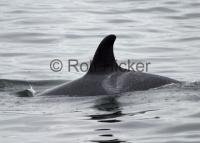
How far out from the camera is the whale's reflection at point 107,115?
1141 cm

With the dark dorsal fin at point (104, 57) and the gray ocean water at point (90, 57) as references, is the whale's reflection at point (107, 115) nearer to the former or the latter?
the gray ocean water at point (90, 57)

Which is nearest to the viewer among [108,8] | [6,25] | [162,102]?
[162,102]

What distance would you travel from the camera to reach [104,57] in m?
14.1

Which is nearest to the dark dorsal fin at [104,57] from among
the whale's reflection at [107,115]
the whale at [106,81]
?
the whale at [106,81]

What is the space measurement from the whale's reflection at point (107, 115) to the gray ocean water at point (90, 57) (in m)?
0.02

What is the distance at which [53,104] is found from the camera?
45.9 ft

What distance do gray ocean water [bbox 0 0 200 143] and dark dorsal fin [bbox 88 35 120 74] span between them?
2.03ft

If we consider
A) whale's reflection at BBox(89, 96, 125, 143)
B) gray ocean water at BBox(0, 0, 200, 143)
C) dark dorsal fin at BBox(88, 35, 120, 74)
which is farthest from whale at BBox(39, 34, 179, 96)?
whale's reflection at BBox(89, 96, 125, 143)

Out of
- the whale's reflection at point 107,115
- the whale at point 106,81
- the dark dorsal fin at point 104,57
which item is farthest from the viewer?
the whale at point 106,81

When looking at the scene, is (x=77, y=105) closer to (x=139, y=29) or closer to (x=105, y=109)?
(x=105, y=109)

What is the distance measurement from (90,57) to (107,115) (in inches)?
311

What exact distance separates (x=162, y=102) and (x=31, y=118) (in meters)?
2.58

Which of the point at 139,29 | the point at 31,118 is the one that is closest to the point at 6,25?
the point at 139,29

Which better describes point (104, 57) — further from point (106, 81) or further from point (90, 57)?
point (90, 57)
